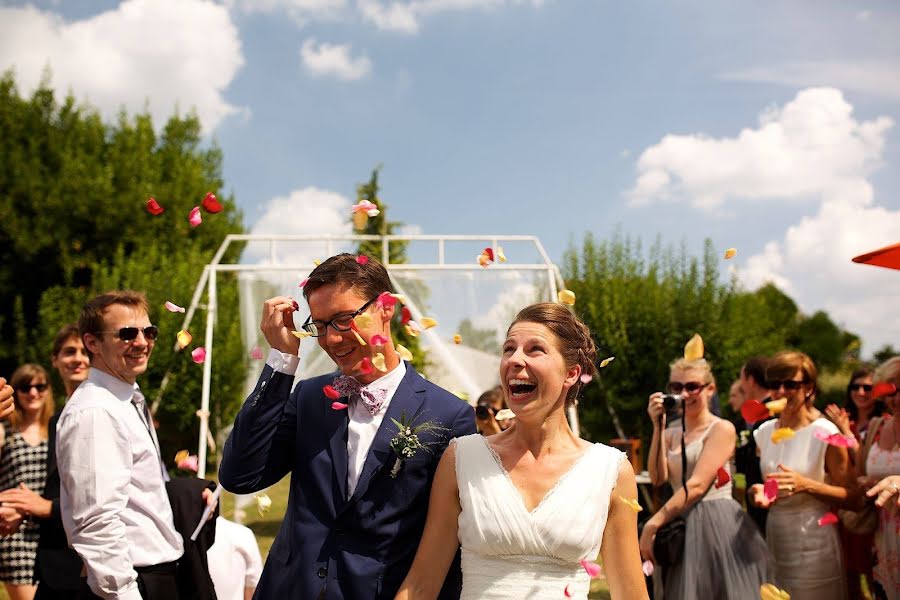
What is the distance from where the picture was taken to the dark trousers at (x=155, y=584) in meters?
3.60

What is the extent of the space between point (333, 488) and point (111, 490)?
1101mm

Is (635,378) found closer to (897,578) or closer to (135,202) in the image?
(897,578)

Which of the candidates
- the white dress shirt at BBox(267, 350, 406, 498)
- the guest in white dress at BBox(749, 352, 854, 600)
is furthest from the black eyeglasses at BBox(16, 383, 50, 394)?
the guest in white dress at BBox(749, 352, 854, 600)

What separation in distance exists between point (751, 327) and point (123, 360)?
48.3 feet

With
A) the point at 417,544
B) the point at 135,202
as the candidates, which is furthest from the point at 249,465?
the point at 135,202

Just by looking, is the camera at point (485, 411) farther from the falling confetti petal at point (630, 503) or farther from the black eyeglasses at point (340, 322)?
the black eyeglasses at point (340, 322)

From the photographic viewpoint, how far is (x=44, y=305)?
76.3 ft

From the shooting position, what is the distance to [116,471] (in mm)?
3504

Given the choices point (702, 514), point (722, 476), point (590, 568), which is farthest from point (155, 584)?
point (722, 476)

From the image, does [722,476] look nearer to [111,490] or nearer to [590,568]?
[590,568]

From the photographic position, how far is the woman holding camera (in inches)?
208

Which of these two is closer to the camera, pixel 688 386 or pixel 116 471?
pixel 116 471

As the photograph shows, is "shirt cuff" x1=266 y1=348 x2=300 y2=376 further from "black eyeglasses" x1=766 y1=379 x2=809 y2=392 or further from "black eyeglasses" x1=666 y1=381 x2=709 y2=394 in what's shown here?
"black eyeglasses" x1=766 y1=379 x2=809 y2=392

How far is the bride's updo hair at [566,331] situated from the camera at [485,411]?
3155 millimetres
